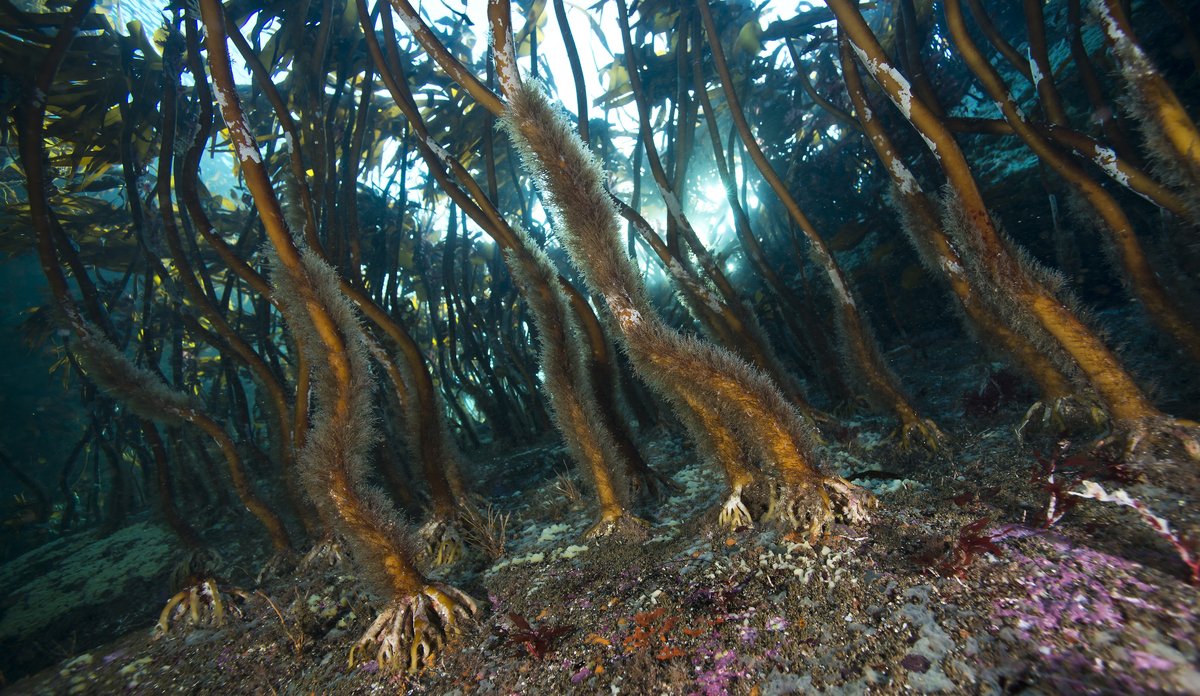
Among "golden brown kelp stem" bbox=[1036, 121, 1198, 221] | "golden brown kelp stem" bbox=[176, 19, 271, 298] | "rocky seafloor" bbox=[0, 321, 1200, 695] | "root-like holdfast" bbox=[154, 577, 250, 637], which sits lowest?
"rocky seafloor" bbox=[0, 321, 1200, 695]

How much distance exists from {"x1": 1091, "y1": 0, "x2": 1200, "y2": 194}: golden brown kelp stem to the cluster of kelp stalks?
1 cm

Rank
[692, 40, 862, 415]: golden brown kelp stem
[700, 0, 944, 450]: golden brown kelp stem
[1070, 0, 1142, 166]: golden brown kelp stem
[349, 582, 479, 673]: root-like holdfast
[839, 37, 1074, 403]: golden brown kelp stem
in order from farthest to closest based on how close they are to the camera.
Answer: [692, 40, 862, 415]: golden brown kelp stem
[700, 0, 944, 450]: golden brown kelp stem
[1070, 0, 1142, 166]: golden brown kelp stem
[839, 37, 1074, 403]: golden brown kelp stem
[349, 582, 479, 673]: root-like holdfast

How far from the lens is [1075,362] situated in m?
2.31

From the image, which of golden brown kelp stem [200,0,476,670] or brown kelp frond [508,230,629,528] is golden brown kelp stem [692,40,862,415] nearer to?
brown kelp frond [508,230,629,528]

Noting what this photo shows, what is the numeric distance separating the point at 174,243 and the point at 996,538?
6.18 metres

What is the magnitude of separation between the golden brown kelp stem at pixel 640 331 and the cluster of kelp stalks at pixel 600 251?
2 cm

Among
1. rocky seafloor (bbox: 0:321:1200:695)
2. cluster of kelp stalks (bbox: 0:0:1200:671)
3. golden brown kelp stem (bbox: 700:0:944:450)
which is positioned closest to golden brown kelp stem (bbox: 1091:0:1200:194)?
cluster of kelp stalks (bbox: 0:0:1200:671)

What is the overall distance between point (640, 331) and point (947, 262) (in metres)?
2.17

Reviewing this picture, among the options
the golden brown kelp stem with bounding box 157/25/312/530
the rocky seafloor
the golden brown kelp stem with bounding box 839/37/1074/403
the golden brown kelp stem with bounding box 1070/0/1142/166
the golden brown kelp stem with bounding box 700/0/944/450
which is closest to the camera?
the rocky seafloor

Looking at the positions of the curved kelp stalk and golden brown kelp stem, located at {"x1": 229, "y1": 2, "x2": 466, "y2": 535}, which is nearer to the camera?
the curved kelp stalk

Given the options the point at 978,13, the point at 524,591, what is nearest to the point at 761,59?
the point at 978,13

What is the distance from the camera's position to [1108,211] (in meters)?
2.50

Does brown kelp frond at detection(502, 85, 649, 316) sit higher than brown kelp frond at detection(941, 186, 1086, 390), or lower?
higher

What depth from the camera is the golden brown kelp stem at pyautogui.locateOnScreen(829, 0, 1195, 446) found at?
211cm
